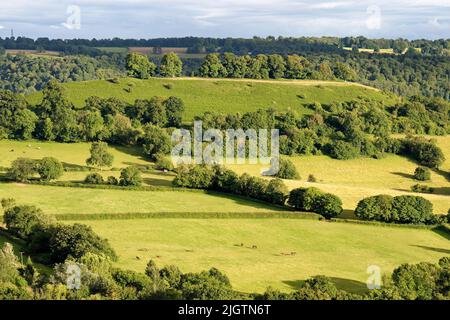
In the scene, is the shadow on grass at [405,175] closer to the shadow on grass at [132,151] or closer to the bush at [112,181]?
the shadow on grass at [132,151]

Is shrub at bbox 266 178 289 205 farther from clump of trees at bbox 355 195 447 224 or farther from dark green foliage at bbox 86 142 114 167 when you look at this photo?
dark green foliage at bbox 86 142 114 167

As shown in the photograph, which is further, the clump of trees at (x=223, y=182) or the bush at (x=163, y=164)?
the bush at (x=163, y=164)

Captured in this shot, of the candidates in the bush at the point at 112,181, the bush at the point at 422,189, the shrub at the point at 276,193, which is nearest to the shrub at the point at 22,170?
the bush at the point at 112,181

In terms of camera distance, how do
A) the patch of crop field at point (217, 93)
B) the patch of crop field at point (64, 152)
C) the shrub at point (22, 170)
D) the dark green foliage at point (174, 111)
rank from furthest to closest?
the patch of crop field at point (217, 93)
the dark green foliage at point (174, 111)
the patch of crop field at point (64, 152)
the shrub at point (22, 170)

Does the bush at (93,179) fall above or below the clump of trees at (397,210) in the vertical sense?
above

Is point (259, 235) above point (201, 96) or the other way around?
the other way around
